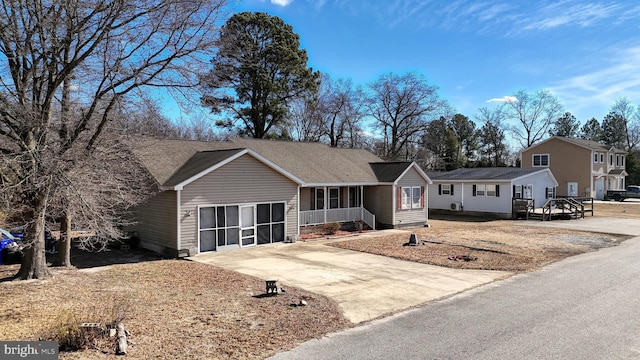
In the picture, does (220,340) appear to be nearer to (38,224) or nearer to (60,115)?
(38,224)

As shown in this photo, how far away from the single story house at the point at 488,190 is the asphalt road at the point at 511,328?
2026 cm

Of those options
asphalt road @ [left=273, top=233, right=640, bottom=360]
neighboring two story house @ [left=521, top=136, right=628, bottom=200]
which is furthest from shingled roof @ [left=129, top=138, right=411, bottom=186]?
neighboring two story house @ [left=521, top=136, right=628, bottom=200]

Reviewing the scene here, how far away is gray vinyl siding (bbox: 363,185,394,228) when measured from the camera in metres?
25.0

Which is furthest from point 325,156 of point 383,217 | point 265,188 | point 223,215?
point 223,215

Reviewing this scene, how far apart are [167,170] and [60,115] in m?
6.23

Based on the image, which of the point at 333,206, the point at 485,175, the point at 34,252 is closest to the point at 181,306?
the point at 34,252

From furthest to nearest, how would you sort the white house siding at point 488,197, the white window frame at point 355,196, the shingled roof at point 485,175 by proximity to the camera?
the shingled roof at point 485,175
the white house siding at point 488,197
the white window frame at point 355,196

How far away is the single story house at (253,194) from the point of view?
1659 cm

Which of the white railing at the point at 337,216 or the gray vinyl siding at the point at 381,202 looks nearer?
the white railing at the point at 337,216

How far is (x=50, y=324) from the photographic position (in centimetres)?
798

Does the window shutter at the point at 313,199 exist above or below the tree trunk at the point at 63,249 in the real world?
above

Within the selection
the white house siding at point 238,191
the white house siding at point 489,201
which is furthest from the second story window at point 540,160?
the white house siding at point 238,191

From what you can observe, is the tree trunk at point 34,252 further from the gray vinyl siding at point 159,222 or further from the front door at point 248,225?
the front door at point 248,225

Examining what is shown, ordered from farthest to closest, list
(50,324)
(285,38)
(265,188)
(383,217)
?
(285,38), (383,217), (265,188), (50,324)
